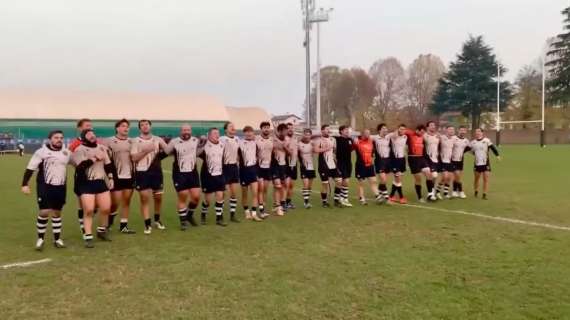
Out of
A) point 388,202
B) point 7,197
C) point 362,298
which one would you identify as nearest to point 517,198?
point 388,202

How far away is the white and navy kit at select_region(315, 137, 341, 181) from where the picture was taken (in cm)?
1257

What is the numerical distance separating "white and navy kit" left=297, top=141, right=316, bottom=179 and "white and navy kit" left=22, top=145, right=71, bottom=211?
5.94 meters

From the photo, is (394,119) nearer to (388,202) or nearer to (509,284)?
(388,202)

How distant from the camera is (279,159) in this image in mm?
11938

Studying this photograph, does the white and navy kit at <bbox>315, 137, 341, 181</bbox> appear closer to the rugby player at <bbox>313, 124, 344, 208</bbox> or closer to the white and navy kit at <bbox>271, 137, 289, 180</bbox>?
the rugby player at <bbox>313, 124, 344, 208</bbox>

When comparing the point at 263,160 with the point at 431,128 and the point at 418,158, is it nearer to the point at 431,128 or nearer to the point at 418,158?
the point at 418,158

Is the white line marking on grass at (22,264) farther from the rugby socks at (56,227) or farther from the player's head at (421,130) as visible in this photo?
the player's head at (421,130)

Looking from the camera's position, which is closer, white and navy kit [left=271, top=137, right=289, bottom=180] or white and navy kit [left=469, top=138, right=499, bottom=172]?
white and navy kit [left=271, top=137, right=289, bottom=180]

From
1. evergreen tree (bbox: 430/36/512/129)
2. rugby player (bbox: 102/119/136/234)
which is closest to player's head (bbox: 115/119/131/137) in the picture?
rugby player (bbox: 102/119/136/234)

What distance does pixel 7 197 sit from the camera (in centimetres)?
1550

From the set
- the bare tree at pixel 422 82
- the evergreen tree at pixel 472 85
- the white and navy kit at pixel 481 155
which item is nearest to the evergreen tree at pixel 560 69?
the evergreen tree at pixel 472 85

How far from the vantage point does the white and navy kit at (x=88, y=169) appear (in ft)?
27.6

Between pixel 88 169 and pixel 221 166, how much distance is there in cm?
282

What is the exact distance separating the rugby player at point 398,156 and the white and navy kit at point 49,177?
827 centimetres
